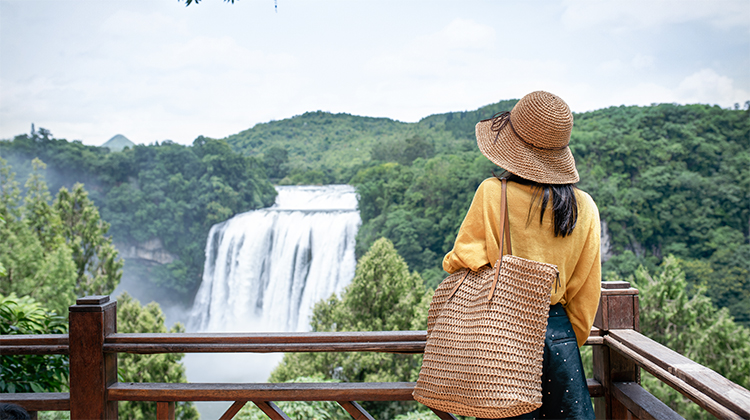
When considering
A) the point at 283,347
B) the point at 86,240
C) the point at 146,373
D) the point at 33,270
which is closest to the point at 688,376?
the point at 283,347

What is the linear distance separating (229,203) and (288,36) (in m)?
13.1

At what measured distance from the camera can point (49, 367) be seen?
1.87 m

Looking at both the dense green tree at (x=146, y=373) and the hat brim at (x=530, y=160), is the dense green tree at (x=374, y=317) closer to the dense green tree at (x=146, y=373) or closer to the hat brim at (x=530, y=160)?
the dense green tree at (x=146, y=373)

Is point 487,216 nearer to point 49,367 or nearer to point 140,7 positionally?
point 49,367

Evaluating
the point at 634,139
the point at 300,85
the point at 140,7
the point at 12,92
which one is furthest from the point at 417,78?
the point at 12,92

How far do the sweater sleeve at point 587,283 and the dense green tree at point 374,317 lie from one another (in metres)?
6.97

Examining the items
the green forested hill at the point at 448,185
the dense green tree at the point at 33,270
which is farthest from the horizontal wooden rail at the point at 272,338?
the green forested hill at the point at 448,185

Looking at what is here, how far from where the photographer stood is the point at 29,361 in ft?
5.93

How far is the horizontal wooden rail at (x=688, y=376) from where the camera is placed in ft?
2.59

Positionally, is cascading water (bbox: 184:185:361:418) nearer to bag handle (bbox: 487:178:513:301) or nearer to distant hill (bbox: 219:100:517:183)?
distant hill (bbox: 219:100:517:183)

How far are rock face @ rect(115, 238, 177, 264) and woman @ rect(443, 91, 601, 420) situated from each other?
23568 millimetres

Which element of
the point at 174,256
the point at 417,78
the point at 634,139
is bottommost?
the point at 174,256

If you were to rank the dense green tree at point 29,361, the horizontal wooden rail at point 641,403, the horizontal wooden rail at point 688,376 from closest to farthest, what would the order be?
the horizontal wooden rail at point 688,376 < the horizontal wooden rail at point 641,403 < the dense green tree at point 29,361

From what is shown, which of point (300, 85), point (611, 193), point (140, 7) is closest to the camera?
point (611, 193)
